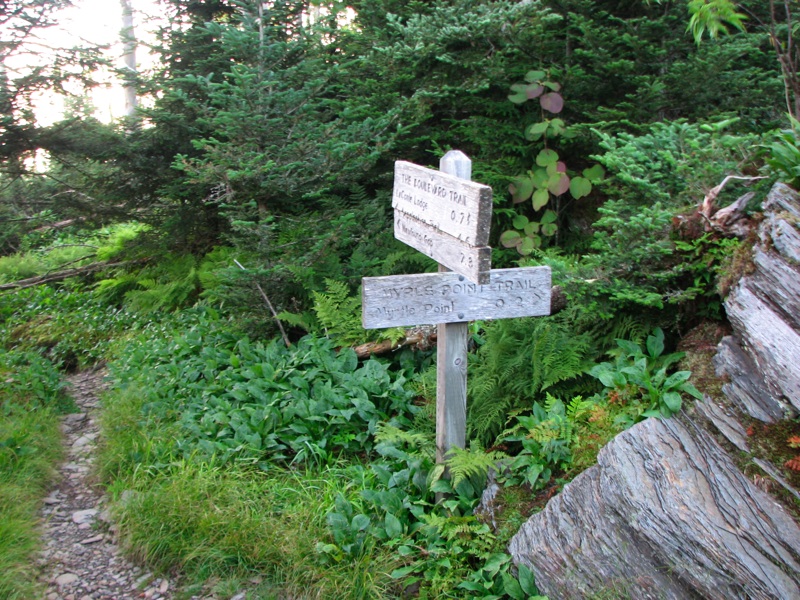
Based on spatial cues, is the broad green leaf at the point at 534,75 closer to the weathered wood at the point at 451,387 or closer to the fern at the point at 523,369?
the fern at the point at 523,369

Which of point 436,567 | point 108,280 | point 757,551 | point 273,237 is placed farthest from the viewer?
point 108,280

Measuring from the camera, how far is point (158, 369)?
6.11 metres

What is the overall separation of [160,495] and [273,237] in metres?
2.65

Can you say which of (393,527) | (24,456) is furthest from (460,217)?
(24,456)

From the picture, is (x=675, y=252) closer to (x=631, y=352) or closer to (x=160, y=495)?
(x=631, y=352)

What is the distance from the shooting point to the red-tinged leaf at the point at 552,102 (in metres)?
5.89

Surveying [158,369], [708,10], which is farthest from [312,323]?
[708,10]

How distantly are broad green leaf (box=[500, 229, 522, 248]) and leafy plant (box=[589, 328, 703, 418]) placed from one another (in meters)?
2.02

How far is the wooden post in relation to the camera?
149 inches

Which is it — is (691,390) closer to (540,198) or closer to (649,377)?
(649,377)

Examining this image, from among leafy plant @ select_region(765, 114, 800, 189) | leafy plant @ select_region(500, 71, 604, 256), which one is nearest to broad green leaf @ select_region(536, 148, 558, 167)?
leafy plant @ select_region(500, 71, 604, 256)

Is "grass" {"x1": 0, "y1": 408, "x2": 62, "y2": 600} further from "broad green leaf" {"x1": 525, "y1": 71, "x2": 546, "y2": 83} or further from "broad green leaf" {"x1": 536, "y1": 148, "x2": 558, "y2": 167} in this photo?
"broad green leaf" {"x1": 525, "y1": 71, "x2": 546, "y2": 83}

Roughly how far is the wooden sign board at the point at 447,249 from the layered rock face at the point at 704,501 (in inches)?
44.8

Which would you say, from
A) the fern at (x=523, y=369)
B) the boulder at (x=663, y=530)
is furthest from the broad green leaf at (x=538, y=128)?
the boulder at (x=663, y=530)
